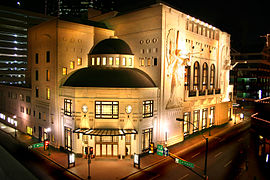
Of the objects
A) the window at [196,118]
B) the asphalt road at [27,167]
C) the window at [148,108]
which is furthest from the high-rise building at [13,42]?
the window at [196,118]

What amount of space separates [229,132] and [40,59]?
44.9 m

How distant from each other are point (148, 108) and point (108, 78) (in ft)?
27.5

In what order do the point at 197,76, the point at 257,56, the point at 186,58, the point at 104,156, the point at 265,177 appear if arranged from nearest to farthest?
the point at 265,177 → the point at 104,156 → the point at 186,58 → the point at 197,76 → the point at 257,56

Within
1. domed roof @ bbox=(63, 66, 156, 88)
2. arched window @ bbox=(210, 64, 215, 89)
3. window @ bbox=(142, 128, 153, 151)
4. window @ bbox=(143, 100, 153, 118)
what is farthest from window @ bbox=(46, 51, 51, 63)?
arched window @ bbox=(210, 64, 215, 89)

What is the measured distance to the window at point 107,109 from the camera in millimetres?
31625

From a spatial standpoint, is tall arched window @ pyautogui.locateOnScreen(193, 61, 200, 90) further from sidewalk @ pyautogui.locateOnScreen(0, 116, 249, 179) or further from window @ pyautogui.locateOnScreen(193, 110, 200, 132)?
sidewalk @ pyautogui.locateOnScreen(0, 116, 249, 179)

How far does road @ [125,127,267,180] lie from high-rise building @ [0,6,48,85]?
98141 mm

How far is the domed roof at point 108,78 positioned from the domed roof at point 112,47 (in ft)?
11.0

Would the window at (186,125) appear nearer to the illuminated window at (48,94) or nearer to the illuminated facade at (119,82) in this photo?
the illuminated facade at (119,82)

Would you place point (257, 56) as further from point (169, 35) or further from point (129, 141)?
point (129, 141)

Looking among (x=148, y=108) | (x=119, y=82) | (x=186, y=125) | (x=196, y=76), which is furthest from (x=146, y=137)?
(x=196, y=76)

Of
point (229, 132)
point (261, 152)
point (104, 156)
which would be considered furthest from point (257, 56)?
point (104, 156)

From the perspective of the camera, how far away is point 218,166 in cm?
2925

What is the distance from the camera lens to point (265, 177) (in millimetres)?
23938
